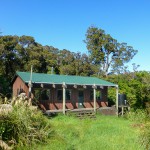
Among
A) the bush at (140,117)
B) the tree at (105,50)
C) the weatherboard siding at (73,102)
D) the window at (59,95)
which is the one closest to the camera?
the bush at (140,117)

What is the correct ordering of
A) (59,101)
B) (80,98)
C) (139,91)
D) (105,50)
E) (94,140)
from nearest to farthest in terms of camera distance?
(94,140) → (59,101) → (80,98) → (139,91) → (105,50)

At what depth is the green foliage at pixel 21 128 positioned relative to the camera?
32.4 ft

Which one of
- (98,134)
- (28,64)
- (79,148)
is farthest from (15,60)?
(79,148)

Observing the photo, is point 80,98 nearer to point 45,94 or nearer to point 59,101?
point 59,101

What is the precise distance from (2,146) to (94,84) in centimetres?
1891

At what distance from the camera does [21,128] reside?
10.2m

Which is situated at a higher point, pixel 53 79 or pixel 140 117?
pixel 53 79

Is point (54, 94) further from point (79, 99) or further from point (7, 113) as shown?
point (7, 113)

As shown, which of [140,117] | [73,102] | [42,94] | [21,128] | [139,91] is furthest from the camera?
[139,91]

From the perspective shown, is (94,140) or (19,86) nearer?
(94,140)

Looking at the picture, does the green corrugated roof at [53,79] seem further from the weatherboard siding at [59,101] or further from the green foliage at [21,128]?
the green foliage at [21,128]

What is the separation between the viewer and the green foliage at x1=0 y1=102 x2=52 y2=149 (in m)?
9.88

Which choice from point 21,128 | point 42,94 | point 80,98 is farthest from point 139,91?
point 21,128

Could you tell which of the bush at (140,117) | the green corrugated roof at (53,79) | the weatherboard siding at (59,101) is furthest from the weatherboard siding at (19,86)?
the bush at (140,117)
